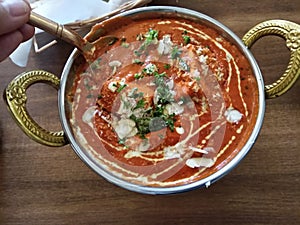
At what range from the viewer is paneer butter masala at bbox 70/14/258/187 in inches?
53.1

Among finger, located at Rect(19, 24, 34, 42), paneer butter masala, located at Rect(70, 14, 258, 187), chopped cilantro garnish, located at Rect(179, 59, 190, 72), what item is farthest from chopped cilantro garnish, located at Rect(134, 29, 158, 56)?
finger, located at Rect(19, 24, 34, 42)

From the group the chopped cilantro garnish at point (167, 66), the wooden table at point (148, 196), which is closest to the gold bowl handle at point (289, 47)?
the wooden table at point (148, 196)

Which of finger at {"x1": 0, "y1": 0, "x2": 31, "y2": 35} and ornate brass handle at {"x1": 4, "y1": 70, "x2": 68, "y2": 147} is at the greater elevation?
finger at {"x1": 0, "y1": 0, "x2": 31, "y2": 35}

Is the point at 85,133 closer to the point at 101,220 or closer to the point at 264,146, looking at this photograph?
the point at 101,220

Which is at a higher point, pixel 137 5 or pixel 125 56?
pixel 137 5

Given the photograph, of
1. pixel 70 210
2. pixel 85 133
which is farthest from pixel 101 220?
pixel 85 133

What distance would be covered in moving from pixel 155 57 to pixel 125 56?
87 mm

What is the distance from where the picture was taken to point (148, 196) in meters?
1.45

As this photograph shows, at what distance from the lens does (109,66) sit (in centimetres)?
147

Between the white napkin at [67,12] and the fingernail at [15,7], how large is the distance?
14.3 inches

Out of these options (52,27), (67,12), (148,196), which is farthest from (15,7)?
(148,196)

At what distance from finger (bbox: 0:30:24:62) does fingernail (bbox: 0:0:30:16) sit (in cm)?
17

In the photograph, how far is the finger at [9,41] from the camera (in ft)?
4.44

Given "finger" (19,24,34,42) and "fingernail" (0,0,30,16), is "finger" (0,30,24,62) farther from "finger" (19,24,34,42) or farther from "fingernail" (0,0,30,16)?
"fingernail" (0,0,30,16)
